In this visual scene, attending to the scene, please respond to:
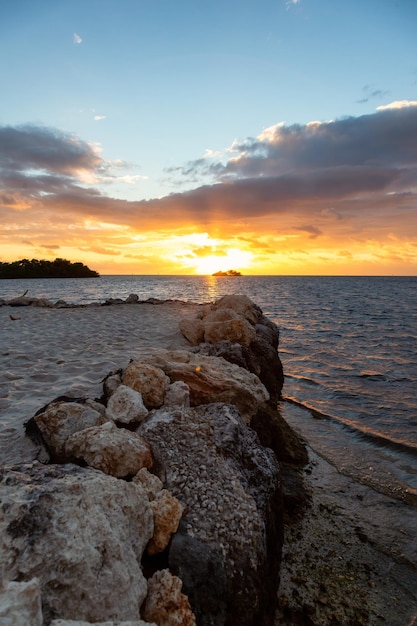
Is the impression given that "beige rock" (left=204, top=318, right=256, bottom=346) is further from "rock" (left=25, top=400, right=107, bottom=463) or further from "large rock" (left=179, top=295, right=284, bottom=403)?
"rock" (left=25, top=400, right=107, bottom=463)

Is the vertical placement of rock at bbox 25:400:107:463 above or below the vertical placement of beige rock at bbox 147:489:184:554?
above

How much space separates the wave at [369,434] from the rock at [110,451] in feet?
20.7

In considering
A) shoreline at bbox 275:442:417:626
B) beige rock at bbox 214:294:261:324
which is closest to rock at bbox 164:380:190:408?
shoreline at bbox 275:442:417:626

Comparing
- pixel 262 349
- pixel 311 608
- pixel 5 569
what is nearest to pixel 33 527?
pixel 5 569

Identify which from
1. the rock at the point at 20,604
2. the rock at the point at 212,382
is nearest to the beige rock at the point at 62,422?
A: the rock at the point at 212,382

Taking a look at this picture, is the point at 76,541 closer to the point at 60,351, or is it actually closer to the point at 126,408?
the point at 126,408

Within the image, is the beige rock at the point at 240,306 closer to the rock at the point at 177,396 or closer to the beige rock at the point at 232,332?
the beige rock at the point at 232,332

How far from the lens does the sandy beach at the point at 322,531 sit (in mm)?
3734

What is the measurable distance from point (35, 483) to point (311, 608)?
9.72 ft

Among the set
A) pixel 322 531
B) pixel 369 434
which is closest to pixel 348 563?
pixel 322 531

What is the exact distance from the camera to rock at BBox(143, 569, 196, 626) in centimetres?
233

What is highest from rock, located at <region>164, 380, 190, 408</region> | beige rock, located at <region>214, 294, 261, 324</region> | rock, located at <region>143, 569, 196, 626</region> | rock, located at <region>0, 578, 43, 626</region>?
beige rock, located at <region>214, 294, 261, 324</region>

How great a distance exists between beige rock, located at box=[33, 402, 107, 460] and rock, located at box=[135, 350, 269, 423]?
5.67ft

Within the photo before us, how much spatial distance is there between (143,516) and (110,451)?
2.26 ft
